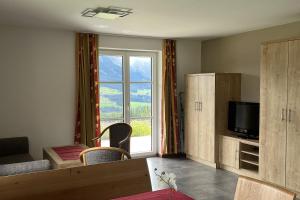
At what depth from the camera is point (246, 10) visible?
3.97 metres

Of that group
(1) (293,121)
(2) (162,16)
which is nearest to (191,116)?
(1) (293,121)

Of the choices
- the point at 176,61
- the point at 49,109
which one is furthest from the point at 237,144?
the point at 49,109

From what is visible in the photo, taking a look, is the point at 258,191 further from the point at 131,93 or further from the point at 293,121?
the point at 131,93

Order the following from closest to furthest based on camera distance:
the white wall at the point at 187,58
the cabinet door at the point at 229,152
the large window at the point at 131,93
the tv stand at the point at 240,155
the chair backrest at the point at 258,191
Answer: the chair backrest at the point at 258,191, the tv stand at the point at 240,155, the cabinet door at the point at 229,152, the large window at the point at 131,93, the white wall at the point at 187,58

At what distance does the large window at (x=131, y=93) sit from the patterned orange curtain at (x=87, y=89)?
12.5 inches

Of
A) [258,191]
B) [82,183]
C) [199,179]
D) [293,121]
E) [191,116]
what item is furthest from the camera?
[191,116]

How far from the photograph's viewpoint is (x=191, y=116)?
621cm

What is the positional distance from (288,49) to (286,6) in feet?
2.16

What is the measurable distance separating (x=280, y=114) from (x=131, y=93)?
3.03 m

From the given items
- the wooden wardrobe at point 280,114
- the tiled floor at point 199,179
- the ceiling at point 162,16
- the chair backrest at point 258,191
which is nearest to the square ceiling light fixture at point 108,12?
the ceiling at point 162,16

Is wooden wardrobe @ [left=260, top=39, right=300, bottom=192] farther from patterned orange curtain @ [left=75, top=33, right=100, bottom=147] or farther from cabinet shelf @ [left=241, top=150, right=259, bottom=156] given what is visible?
patterned orange curtain @ [left=75, top=33, right=100, bottom=147]

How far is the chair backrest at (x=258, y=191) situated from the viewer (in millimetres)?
1815

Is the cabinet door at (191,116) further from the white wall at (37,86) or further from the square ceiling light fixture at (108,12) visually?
the square ceiling light fixture at (108,12)

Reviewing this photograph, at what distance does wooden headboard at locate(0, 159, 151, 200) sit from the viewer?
7.73 feet
